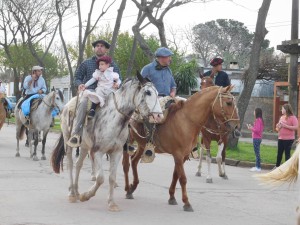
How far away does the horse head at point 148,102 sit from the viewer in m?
8.30

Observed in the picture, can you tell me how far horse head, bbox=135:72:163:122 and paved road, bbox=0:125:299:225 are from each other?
5.09 ft

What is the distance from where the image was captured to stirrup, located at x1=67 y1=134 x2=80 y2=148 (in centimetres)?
891

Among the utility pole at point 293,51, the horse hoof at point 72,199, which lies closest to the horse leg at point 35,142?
the horse hoof at point 72,199

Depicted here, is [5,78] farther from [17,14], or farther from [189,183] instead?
[189,183]

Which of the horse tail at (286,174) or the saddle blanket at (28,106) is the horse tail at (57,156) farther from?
the saddle blanket at (28,106)

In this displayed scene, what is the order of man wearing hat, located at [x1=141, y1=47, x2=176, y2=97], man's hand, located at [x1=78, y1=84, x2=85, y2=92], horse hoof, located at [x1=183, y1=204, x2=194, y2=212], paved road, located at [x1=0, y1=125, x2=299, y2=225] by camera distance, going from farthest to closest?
man wearing hat, located at [x1=141, y1=47, x2=176, y2=97]
man's hand, located at [x1=78, y1=84, x2=85, y2=92]
horse hoof, located at [x1=183, y1=204, x2=194, y2=212]
paved road, located at [x1=0, y1=125, x2=299, y2=225]

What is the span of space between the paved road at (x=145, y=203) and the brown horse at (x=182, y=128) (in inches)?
21.0

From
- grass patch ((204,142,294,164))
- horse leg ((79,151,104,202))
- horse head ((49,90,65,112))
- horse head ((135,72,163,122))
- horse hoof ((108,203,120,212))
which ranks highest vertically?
horse head ((135,72,163,122))

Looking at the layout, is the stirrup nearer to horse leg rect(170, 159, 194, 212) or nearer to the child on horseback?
the child on horseback

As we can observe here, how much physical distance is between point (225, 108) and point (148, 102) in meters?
2.39

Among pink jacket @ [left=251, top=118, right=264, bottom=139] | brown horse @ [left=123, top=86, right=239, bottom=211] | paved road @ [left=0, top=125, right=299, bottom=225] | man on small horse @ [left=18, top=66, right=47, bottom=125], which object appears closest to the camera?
paved road @ [left=0, top=125, right=299, bottom=225]

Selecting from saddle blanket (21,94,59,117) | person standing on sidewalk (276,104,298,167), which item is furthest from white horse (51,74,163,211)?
saddle blanket (21,94,59,117)

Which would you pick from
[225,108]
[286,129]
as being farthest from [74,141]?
[286,129]

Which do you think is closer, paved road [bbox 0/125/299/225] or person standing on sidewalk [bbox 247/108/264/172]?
paved road [bbox 0/125/299/225]
